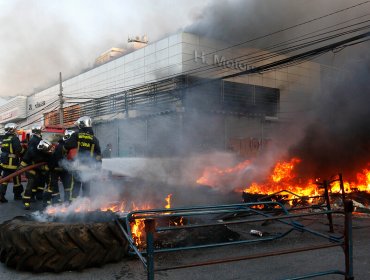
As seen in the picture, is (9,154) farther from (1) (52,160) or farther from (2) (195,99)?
(2) (195,99)

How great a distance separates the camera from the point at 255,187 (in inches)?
343

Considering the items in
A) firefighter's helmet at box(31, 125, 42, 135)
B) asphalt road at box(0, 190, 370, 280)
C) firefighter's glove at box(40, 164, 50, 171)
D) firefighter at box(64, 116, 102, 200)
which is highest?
firefighter's helmet at box(31, 125, 42, 135)

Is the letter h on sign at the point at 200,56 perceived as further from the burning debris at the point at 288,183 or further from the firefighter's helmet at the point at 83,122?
the firefighter's helmet at the point at 83,122

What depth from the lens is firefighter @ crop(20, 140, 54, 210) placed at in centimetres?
684

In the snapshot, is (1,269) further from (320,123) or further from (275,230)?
(320,123)

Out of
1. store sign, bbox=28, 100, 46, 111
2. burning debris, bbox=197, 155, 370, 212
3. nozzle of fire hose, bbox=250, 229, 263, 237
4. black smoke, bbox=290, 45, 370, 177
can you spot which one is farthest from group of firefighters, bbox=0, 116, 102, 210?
store sign, bbox=28, 100, 46, 111

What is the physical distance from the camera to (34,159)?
6992mm

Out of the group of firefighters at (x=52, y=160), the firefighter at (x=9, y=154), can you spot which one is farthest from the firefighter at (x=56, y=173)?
the firefighter at (x=9, y=154)

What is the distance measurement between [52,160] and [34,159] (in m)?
0.34

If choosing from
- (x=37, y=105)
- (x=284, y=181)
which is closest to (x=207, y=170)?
(x=284, y=181)

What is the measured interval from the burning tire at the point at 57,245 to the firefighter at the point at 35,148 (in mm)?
3743

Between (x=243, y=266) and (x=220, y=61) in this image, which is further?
(x=220, y=61)

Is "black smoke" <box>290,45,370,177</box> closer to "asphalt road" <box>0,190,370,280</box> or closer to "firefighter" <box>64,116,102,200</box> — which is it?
"asphalt road" <box>0,190,370,280</box>

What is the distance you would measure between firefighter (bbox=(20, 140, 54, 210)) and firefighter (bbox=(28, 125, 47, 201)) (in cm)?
11
